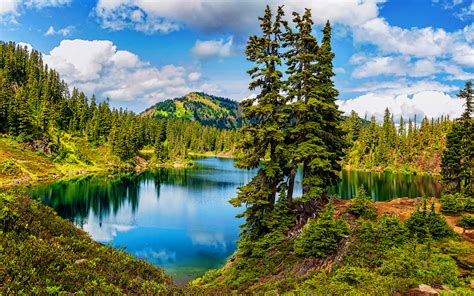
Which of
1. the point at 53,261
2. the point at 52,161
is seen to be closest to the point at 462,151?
the point at 53,261

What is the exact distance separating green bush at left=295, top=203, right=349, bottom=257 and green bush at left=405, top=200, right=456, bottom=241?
12.7 ft

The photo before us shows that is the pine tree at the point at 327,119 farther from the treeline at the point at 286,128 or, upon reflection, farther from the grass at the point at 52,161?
the grass at the point at 52,161

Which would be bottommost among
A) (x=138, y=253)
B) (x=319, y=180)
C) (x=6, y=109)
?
(x=138, y=253)

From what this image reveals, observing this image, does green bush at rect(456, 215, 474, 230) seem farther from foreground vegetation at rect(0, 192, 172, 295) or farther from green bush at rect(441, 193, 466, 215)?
foreground vegetation at rect(0, 192, 172, 295)

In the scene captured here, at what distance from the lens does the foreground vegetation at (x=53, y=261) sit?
313 inches

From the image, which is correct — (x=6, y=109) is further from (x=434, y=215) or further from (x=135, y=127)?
(x=434, y=215)

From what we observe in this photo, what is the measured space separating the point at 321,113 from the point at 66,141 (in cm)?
10468

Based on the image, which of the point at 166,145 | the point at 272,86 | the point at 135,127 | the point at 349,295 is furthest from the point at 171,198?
the point at 166,145

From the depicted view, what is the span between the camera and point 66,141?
109562 mm

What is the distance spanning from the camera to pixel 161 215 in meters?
53.9

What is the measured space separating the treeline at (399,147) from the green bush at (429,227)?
110m

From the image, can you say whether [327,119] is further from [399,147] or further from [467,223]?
[399,147]

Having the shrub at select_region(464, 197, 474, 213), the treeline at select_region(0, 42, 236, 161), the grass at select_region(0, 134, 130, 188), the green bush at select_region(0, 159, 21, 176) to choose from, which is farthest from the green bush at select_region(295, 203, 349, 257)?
the treeline at select_region(0, 42, 236, 161)

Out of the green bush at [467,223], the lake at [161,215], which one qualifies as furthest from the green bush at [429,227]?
the lake at [161,215]
